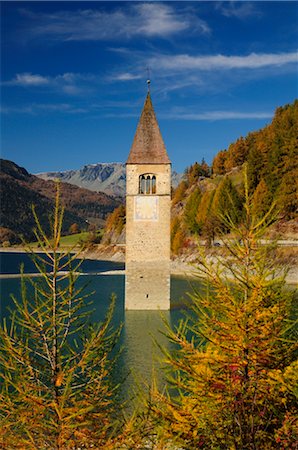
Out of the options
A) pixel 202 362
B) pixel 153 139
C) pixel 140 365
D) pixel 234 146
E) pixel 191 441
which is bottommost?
pixel 140 365

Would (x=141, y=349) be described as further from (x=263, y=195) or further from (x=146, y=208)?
(x=263, y=195)

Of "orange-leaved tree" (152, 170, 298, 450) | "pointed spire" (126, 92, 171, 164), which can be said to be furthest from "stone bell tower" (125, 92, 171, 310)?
"orange-leaved tree" (152, 170, 298, 450)

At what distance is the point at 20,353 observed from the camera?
643 centimetres

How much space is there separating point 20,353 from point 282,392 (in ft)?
12.4

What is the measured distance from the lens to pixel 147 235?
28.7 metres

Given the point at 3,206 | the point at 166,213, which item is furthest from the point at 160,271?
the point at 3,206

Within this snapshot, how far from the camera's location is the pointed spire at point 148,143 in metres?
28.7

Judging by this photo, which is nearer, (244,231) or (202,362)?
(202,362)

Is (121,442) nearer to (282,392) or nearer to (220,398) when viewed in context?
(220,398)

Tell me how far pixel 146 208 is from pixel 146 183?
63.2 inches

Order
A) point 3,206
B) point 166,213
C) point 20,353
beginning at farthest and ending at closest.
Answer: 1. point 3,206
2. point 166,213
3. point 20,353

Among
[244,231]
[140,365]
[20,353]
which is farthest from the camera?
[140,365]

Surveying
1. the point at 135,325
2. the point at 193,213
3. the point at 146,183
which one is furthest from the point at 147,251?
the point at 193,213

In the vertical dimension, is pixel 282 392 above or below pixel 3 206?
below
